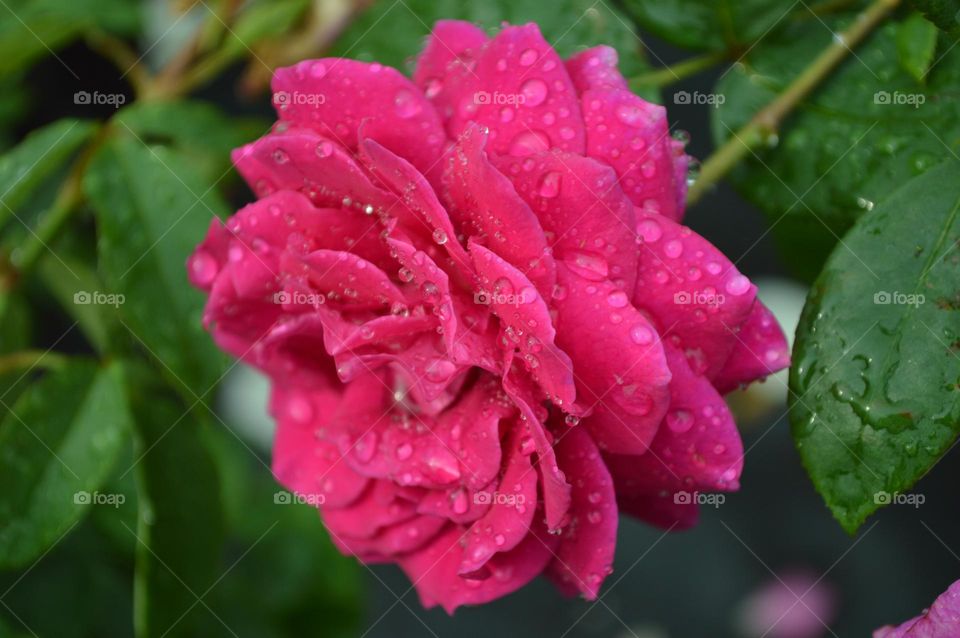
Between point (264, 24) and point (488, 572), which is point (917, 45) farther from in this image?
point (264, 24)

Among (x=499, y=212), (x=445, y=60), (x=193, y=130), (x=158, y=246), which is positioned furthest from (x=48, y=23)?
(x=499, y=212)

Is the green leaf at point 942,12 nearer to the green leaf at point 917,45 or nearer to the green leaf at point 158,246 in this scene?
the green leaf at point 917,45

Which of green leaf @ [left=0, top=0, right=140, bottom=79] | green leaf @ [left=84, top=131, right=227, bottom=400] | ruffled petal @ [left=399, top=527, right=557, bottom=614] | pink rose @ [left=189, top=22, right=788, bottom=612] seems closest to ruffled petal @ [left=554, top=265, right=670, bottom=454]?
pink rose @ [left=189, top=22, right=788, bottom=612]

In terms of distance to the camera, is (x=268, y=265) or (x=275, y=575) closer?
(x=268, y=265)

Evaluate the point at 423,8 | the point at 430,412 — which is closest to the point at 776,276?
the point at 423,8

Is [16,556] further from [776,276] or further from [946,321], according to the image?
[776,276]

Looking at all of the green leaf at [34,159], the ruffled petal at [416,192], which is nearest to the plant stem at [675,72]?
→ the ruffled petal at [416,192]

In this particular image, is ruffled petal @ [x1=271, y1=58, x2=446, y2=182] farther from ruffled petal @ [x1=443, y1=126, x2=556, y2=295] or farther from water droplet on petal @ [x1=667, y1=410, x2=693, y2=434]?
water droplet on petal @ [x1=667, y1=410, x2=693, y2=434]
